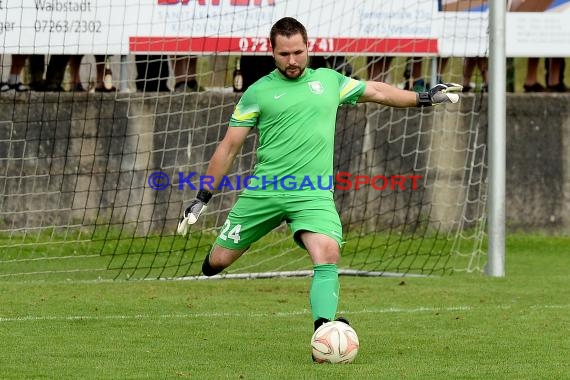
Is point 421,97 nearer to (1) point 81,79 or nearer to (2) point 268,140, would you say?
(2) point 268,140

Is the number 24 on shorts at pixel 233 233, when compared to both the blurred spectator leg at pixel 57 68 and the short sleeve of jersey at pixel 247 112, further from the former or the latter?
the blurred spectator leg at pixel 57 68

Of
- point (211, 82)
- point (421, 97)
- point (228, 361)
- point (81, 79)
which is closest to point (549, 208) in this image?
point (211, 82)

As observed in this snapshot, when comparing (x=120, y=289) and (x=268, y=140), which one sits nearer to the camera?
(x=268, y=140)

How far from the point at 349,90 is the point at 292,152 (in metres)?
0.63

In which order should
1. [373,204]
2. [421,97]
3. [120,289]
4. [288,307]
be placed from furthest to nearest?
[373,204]
[120,289]
[288,307]
[421,97]

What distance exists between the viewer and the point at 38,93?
52.6 feet

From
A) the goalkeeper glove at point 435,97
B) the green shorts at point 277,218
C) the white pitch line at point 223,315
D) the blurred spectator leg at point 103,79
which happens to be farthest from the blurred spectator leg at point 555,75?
the green shorts at point 277,218

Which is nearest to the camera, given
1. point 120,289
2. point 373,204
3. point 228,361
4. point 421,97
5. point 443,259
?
point 228,361

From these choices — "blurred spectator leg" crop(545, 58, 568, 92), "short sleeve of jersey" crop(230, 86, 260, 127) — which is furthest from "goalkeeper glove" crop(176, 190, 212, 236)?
"blurred spectator leg" crop(545, 58, 568, 92)

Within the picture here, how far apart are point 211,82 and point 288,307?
6.11 m

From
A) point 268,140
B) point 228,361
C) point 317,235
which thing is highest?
point 268,140

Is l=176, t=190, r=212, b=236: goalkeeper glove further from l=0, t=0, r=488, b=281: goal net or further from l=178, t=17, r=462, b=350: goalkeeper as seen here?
l=0, t=0, r=488, b=281: goal net

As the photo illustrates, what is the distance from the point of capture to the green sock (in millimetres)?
7855

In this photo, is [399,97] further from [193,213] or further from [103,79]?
[103,79]
